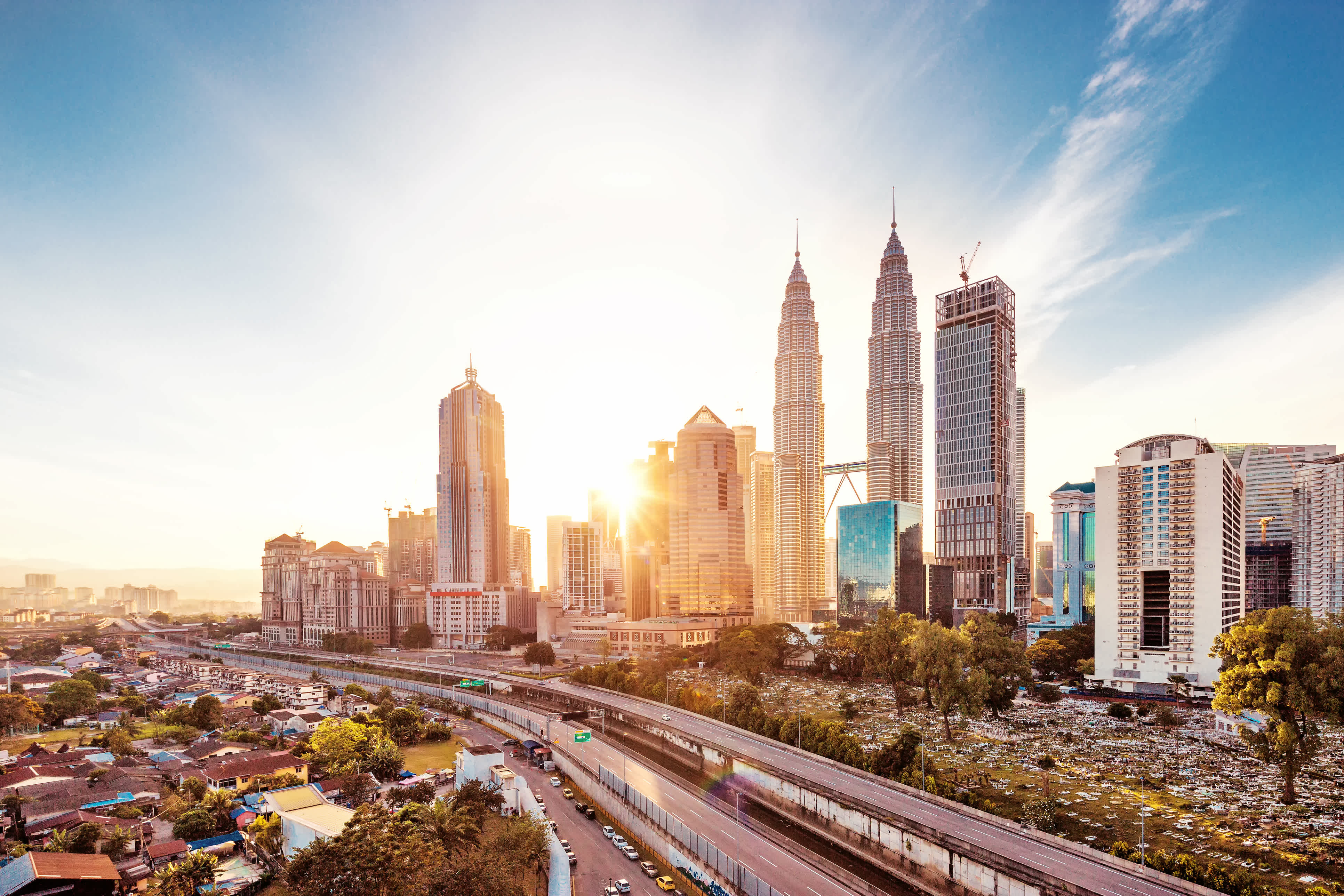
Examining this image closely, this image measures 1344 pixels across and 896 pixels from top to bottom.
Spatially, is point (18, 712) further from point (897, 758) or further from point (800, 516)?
point (800, 516)

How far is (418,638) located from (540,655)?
50.3 m

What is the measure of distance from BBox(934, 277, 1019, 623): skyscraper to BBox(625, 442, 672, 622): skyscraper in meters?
58.5

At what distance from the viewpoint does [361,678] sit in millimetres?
105062

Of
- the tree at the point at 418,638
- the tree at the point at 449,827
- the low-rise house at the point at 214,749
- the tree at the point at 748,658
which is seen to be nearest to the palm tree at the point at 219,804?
the low-rise house at the point at 214,749

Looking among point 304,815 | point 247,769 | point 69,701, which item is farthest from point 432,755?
point 69,701

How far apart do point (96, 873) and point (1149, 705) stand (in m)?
80.8

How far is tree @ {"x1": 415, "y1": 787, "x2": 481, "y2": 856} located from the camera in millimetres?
33156

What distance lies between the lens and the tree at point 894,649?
197 feet

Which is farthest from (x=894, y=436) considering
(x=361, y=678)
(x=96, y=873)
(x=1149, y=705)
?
(x=96, y=873)

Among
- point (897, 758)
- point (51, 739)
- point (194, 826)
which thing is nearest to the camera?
point (194, 826)

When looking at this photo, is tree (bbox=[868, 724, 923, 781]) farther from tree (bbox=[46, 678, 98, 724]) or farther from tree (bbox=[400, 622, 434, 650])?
tree (bbox=[400, 622, 434, 650])

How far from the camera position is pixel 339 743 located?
52719 millimetres

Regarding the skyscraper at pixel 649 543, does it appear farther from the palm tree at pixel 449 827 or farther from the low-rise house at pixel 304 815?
the palm tree at pixel 449 827

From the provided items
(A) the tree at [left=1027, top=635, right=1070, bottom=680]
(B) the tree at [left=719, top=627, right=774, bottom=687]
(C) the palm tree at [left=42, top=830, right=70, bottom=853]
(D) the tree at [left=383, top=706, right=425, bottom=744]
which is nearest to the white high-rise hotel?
(A) the tree at [left=1027, top=635, right=1070, bottom=680]
